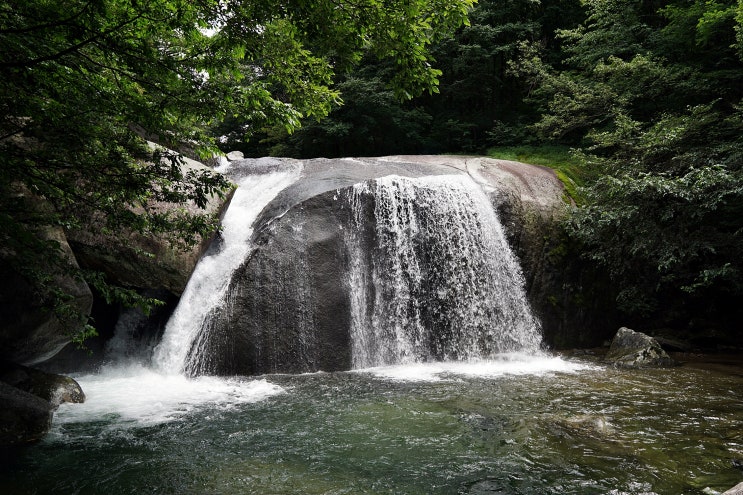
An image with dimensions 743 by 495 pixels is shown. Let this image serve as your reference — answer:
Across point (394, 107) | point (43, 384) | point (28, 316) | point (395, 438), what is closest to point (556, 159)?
point (394, 107)

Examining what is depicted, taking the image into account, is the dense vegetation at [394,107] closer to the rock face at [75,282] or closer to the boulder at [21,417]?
the rock face at [75,282]

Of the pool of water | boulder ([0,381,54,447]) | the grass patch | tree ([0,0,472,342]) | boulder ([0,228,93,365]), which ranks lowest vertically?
the pool of water

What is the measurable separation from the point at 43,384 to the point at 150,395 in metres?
1.53

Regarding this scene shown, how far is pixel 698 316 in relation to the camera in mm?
13430

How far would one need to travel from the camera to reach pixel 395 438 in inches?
229

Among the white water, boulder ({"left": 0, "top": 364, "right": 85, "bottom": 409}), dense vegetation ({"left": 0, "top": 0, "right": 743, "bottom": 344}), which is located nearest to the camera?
dense vegetation ({"left": 0, "top": 0, "right": 743, "bottom": 344})

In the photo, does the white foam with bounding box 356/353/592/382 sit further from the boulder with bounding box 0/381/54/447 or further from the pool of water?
the boulder with bounding box 0/381/54/447

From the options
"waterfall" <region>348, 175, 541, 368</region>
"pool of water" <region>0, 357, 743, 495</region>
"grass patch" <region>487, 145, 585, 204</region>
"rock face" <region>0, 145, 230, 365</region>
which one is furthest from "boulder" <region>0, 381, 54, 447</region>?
"grass patch" <region>487, 145, 585, 204</region>

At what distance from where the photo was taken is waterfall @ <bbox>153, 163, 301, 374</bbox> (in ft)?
31.5

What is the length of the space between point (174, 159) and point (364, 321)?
6755 mm

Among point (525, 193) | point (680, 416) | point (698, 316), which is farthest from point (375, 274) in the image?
point (698, 316)

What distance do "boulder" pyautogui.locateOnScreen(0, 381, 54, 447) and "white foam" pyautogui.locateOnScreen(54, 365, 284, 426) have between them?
1.58 feet

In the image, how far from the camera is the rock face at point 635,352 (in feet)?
33.1

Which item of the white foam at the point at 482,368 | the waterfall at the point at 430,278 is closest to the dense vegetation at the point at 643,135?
the waterfall at the point at 430,278
